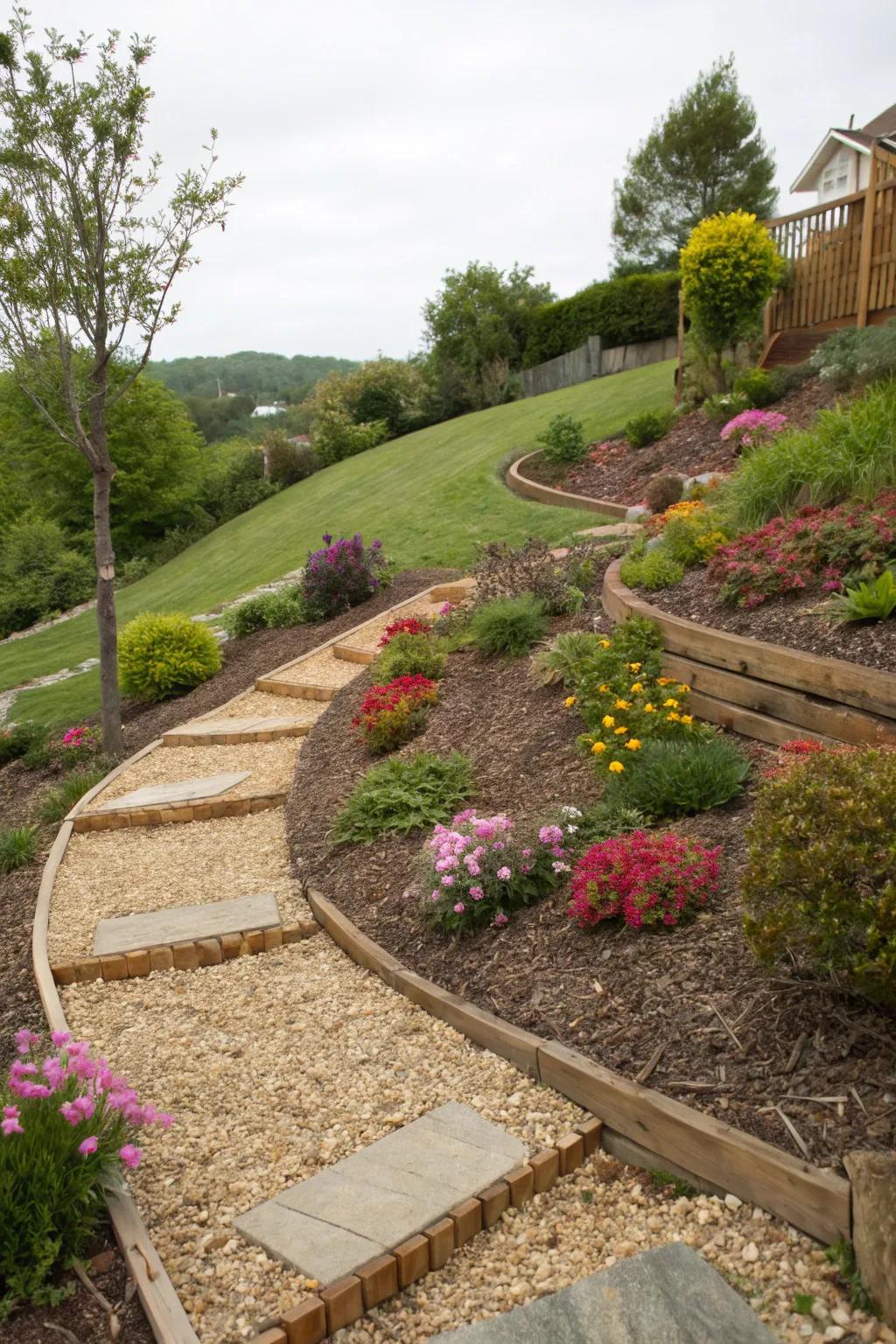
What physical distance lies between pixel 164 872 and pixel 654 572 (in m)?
3.63

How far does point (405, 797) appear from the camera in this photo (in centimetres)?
514

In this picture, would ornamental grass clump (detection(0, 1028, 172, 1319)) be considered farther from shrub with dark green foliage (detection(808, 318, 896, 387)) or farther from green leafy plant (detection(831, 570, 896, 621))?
shrub with dark green foliage (detection(808, 318, 896, 387))

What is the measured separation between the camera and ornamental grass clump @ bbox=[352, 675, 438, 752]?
6223mm

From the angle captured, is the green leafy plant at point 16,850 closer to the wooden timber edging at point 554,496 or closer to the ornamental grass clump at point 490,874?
the ornamental grass clump at point 490,874

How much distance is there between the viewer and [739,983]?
306 cm

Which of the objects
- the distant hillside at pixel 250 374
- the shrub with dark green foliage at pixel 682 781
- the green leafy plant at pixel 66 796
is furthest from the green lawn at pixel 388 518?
the distant hillside at pixel 250 374

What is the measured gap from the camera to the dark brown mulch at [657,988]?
257cm

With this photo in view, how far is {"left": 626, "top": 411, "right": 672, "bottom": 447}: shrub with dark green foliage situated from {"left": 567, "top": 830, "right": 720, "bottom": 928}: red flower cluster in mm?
11474

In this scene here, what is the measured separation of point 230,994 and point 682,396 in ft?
43.5

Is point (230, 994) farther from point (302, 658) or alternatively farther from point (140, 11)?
point (140, 11)

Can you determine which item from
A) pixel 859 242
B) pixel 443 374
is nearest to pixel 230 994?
pixel 859 242

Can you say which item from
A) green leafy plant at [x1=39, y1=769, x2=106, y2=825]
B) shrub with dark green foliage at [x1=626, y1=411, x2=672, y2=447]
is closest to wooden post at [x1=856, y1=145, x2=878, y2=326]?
shrub with dark green foliage at [x1=626, y1=411, x2=672, y2=447]

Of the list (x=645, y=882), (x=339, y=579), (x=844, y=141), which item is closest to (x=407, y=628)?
(x=339, y=579)

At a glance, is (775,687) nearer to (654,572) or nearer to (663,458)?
(654,572)
